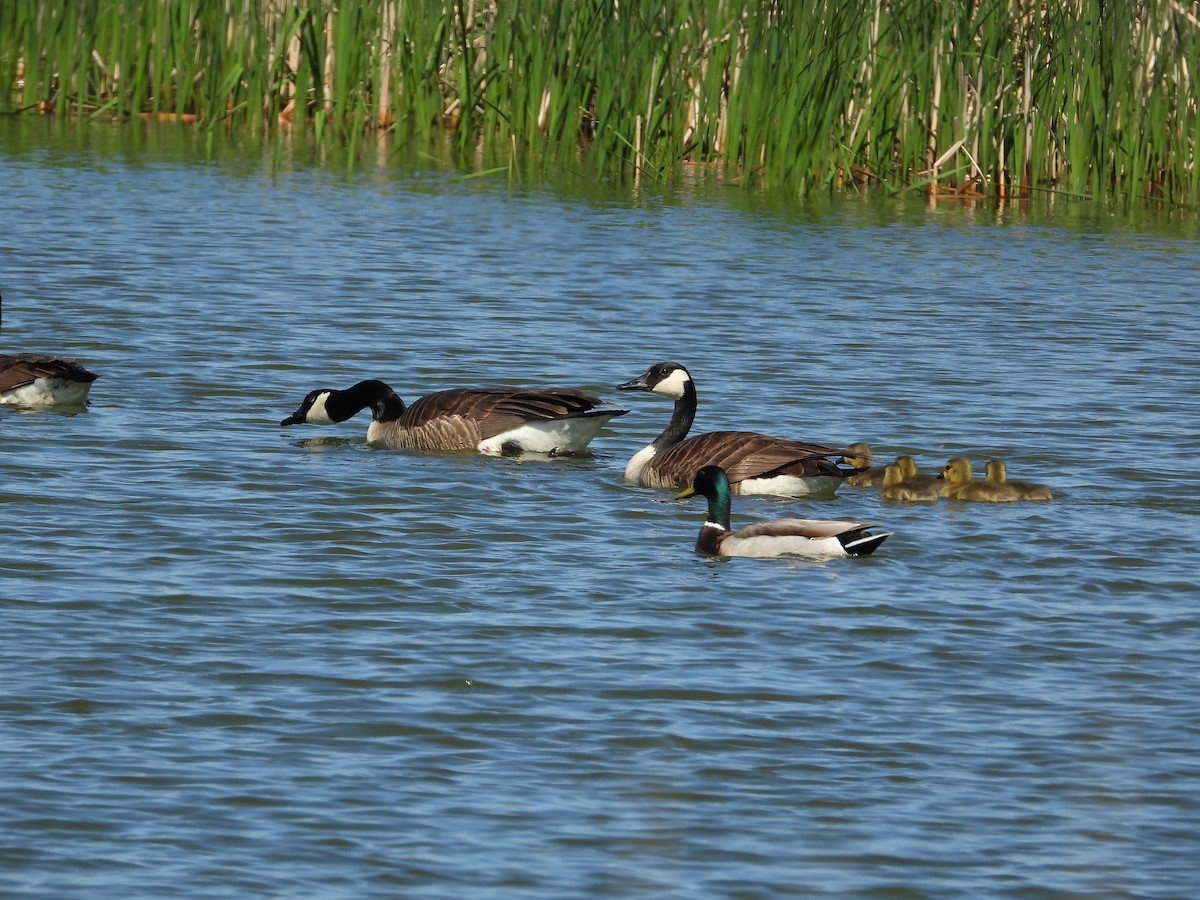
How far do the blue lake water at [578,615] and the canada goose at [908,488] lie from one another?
9 centimetres

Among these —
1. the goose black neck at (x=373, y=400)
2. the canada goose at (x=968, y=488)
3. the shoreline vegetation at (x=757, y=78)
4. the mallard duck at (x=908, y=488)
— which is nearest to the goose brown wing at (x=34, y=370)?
the goose black neck at (x=373, y=400)

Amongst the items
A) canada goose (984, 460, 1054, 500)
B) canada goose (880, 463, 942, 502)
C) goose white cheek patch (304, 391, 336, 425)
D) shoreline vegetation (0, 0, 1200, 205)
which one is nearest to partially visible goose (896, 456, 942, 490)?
canada goose (880, 463, 942, 502)

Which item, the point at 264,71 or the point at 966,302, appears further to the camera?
the point at 264,71

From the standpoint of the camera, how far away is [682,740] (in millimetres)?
7109

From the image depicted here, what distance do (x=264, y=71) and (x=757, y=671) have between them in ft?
60.0

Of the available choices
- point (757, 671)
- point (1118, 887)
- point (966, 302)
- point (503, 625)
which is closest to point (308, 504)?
point (503, 625)

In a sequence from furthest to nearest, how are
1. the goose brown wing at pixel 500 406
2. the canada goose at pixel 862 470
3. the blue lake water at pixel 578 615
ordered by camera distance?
the goose brown wing at pixel 500 406, the canada goose at pixel 862 470, the blue lake water at pixel 578 615

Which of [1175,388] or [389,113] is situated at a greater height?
[389,113]

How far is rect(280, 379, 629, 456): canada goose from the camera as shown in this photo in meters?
12.1

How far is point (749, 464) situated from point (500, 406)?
1.69 metres

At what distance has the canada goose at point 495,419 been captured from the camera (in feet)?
39.8

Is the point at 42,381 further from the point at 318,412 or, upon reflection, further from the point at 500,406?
the point at 500,406

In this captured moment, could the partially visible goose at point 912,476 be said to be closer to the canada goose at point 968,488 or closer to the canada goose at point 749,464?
the canada goose at point 968,488

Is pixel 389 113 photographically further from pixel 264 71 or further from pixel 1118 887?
pixel 1118 887
